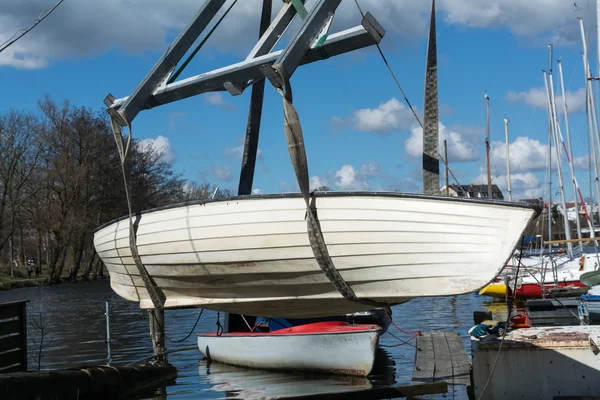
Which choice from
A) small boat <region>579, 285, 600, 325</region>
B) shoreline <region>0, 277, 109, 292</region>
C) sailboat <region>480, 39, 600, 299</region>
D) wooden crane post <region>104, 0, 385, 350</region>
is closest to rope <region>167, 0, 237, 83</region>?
wooden crane post <region>104, 0, 385, 350</region>

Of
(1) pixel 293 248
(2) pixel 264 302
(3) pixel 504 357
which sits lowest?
(3) pixel 504 357

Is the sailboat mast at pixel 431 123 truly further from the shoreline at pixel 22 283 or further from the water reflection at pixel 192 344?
the shoreline at pixel 22 283

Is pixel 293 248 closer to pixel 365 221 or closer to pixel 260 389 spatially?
pixel 365 221

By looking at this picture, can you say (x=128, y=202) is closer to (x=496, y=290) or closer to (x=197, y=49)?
(x=197, y=49)

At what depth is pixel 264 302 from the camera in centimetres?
774

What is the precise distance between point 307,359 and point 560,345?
23.2ft

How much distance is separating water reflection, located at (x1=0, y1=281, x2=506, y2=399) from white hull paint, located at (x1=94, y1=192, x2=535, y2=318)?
5.77 meters

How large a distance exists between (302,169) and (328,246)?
2.45ft

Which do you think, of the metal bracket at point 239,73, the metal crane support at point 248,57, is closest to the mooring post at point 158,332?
the metal crane support at point 248,57

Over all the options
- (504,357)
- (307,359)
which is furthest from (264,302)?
(307,359)

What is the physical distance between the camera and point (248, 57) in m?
7.38

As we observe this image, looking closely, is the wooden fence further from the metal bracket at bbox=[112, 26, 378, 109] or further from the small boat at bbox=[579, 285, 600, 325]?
the small boat at bbox=[579, 285, 600, 325]

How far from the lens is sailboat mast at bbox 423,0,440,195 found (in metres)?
7.16

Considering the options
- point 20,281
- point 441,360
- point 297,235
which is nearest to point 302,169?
point 297,235
